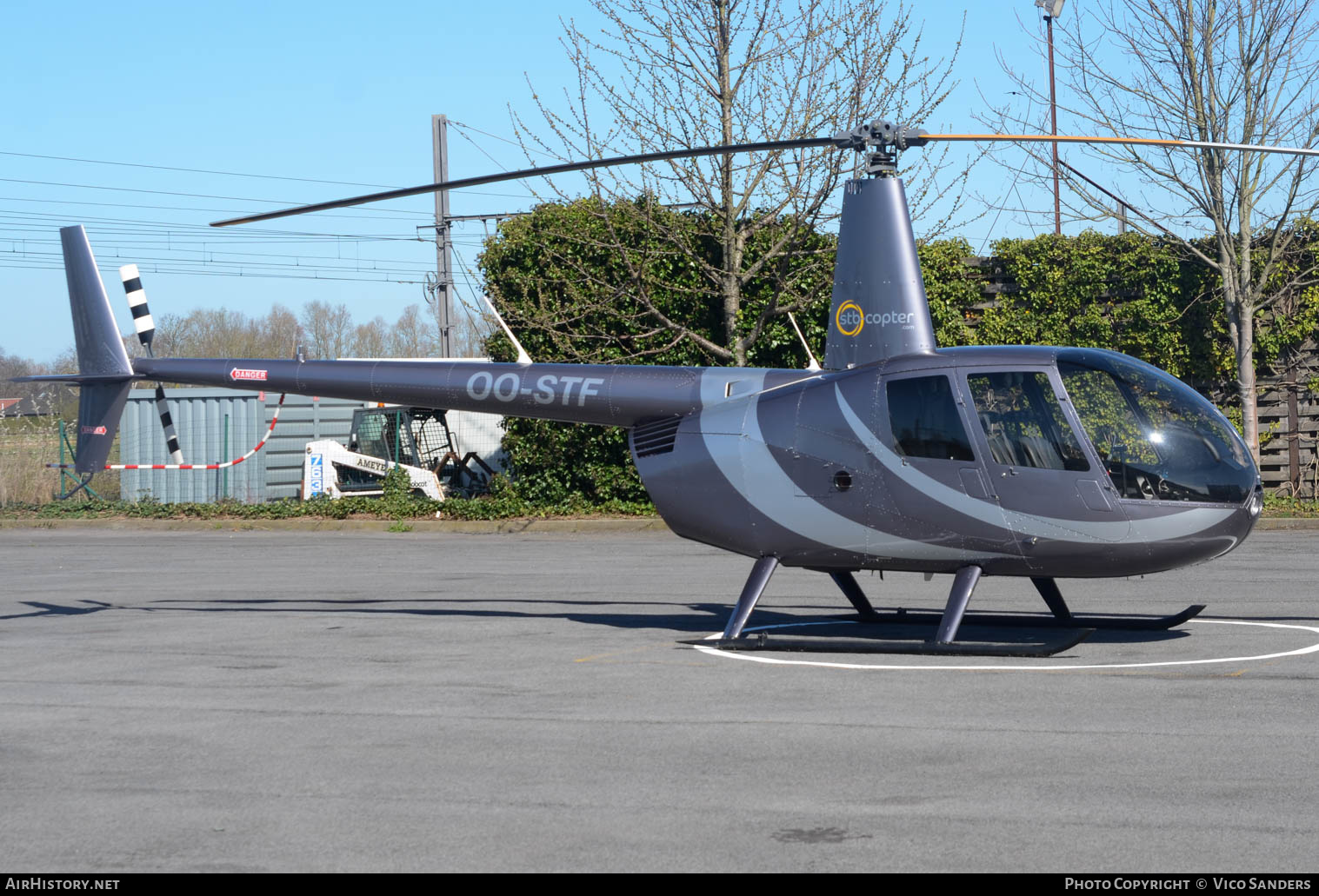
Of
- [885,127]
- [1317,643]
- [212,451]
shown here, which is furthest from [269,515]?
[1317,643]

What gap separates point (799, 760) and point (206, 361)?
24.2ft

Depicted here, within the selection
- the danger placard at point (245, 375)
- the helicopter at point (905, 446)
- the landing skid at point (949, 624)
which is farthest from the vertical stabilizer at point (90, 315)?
the landing skid at point (949, 624)

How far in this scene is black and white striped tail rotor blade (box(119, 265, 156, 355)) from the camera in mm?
11172

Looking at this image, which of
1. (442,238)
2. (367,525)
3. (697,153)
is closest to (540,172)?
(697,153)

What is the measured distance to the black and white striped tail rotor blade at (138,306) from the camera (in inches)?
440

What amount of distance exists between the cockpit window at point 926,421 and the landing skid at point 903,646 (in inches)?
50.1

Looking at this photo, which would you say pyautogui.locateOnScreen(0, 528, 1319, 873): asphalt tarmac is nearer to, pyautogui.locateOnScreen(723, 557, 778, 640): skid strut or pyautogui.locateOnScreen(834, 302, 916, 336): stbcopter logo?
pyautogui.locateOnScreen(723, 557, 778, 640): skid strut

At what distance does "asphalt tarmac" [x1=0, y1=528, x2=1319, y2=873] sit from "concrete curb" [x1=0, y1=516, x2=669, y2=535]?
783cm

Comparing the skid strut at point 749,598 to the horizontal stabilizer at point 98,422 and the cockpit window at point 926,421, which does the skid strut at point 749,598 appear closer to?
the cockpit window at point 926,421

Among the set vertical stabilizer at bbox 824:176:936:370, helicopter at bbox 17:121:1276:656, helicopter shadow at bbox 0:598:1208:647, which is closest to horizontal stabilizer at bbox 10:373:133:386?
helicopter shadow at bbox 0:598:1208:647

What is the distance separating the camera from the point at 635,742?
6.23 m

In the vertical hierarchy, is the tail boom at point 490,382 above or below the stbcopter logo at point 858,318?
below

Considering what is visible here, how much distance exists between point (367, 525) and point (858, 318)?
43.0 ft

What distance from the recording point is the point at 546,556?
15734mm
